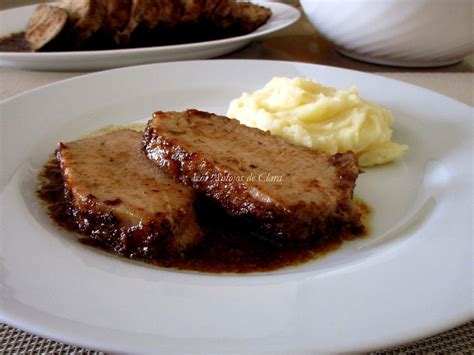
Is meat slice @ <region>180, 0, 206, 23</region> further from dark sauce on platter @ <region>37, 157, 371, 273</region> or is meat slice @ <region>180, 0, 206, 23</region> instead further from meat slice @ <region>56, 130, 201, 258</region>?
dark sauce on platter @ <region>37, 157, 371, 273</region>

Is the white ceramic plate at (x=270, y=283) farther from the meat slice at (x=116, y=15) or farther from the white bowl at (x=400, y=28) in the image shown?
the meat slice at (x=116, y=15)

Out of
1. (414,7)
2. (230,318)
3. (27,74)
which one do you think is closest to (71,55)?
(27,74)

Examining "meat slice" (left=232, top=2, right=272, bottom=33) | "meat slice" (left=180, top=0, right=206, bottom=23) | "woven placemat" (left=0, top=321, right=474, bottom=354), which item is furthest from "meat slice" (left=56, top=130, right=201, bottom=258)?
Result: "meat slice" (left=232, top=2, right=272, bottom=33)

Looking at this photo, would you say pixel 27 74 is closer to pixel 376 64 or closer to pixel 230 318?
pixel 376 64

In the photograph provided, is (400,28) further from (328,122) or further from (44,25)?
(44,25)

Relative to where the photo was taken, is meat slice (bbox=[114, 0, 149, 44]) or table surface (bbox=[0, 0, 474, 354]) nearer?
table surface (bbox=[0, 0, 474, 354])

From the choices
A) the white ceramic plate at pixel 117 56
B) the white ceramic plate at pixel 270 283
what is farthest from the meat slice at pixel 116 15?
the white ceramic plate at pixel 270 283
